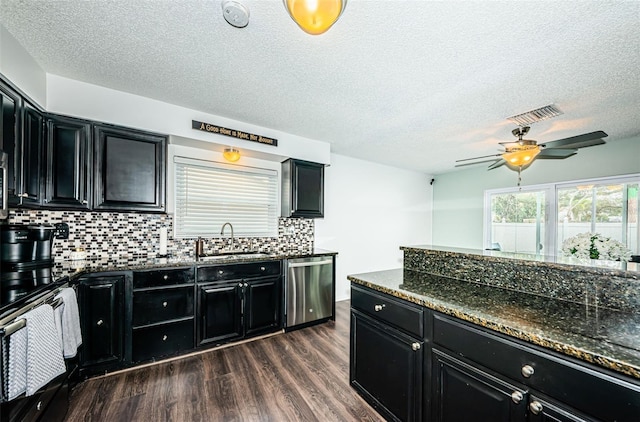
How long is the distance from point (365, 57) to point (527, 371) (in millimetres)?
2064

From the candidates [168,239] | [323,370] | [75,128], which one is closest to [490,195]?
[323,370]

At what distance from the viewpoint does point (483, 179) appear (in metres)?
5.28

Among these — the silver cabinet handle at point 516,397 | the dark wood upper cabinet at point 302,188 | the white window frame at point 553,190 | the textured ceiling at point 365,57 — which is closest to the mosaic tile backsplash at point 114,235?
the dark wood upper cabinet at point 302,188

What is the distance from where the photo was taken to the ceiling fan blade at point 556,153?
2.71m

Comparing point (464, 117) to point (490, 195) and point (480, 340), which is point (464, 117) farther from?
point (490, 195)

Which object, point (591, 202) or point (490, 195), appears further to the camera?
point (490, 195)

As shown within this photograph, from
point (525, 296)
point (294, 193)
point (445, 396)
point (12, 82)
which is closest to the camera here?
point (445, 396)

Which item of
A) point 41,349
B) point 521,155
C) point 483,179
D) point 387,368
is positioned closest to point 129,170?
point 41,349

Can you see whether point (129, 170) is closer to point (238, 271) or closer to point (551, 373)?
point (238, 271)

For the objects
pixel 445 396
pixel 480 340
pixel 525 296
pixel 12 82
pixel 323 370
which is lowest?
pixel 323 370

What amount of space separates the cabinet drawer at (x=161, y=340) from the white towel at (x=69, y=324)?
1.97 feet

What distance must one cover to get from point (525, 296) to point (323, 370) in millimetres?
1782

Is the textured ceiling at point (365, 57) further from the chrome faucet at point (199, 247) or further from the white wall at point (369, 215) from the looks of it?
the white wall at point (369, 215)

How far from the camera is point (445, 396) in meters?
1.38
